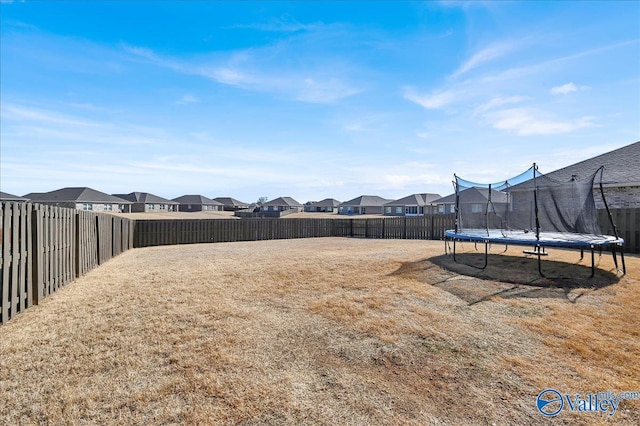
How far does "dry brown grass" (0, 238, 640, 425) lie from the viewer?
2.66 m

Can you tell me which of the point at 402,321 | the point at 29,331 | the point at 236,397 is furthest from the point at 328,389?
the point at 29,331

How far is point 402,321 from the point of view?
4.61 metres

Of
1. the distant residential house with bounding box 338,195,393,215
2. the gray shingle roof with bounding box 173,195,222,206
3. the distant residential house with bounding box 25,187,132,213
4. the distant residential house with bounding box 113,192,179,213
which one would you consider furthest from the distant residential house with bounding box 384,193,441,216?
the distant residential house with bounding box 25,187,132,213

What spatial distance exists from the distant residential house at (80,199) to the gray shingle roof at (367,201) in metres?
39.8

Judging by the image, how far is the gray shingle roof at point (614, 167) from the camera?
14570mm

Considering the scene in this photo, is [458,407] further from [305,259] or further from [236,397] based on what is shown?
[305,259]

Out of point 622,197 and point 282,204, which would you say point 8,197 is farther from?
point 622,197

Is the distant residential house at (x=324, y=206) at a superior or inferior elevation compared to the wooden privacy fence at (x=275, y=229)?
superior

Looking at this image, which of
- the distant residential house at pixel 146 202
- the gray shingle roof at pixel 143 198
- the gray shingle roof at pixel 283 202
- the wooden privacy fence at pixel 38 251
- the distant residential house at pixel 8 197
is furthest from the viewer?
the gray shingle roof at pixel 283 202

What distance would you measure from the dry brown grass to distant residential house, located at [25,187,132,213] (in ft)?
154

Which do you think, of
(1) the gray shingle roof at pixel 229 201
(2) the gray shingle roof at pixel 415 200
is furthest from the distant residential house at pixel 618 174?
(1) the gray shingle roof at pixel 229 201

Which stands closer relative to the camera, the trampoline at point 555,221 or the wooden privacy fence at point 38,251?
the wooden privacy fence at point 38,251

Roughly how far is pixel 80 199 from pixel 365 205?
4580 centimetres

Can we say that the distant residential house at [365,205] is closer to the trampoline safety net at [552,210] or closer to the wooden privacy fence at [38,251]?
the trampoline safety net at [552,210]
